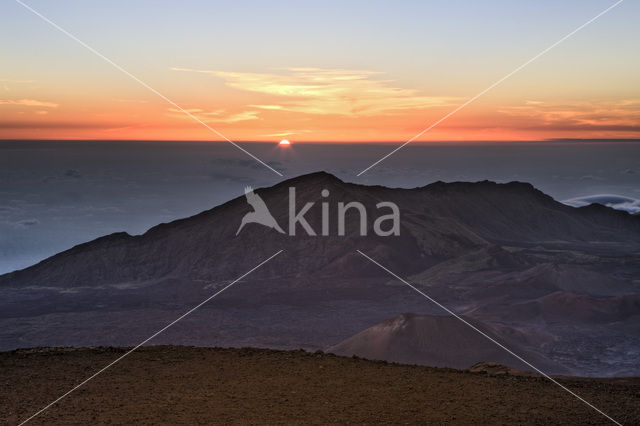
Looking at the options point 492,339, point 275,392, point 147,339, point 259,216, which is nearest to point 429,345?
point 492,339

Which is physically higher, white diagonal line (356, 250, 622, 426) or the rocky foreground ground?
the rocky foreground ground

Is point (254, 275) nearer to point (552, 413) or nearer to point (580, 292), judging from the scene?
point (580, 292)

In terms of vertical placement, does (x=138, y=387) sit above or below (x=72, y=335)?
above

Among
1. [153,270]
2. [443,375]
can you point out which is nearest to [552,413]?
[443,375]

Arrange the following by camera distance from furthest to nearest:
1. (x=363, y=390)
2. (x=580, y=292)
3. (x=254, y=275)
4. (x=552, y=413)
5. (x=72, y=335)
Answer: (x=254, y=275), (x=580, y=292), (x=72, y=335), (x=363, y=390), (x=552, y=413)

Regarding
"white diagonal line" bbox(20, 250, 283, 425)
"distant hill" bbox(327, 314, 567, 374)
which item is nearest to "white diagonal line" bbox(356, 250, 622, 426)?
"distant hill" bbox(327, 314, 567, 374)

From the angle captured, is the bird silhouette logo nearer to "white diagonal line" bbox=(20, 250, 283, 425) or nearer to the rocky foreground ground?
"white diagonal line" bbox=(20, 250, 283, 425)
